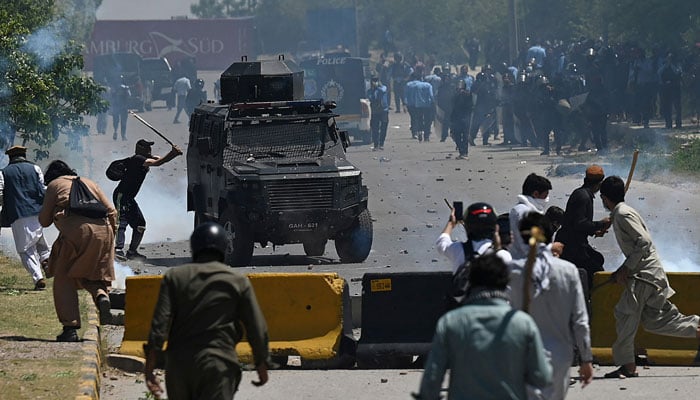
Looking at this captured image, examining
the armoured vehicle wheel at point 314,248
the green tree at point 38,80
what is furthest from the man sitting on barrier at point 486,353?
the armoured vehicle wheel at point 314,248

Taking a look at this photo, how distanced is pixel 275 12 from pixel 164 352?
85206 mm

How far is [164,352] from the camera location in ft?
24.6

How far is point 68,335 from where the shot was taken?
41.0 feet

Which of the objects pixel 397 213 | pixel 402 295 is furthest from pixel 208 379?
pixel 397 213

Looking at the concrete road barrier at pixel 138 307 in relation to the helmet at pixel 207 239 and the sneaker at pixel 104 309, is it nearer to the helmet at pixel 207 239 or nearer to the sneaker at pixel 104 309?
the sneaker at pixel 104 309

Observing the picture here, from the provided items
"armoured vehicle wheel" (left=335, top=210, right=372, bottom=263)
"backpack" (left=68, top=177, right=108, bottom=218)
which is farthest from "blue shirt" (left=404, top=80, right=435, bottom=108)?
"backpack" (left=68, top=177, right=108, bottom=218)

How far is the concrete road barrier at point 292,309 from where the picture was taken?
12.3m

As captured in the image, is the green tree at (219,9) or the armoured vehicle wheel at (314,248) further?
the green tree at (219,9)

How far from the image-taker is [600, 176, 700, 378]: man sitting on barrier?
10.7 meters

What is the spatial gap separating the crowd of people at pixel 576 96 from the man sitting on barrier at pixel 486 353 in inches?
990

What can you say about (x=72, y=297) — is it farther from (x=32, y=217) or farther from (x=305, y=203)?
(x=305, y=203)

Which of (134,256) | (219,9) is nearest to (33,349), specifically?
(134,256)

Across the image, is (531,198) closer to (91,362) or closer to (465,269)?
(465,269)

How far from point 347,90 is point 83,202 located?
31.3 m
